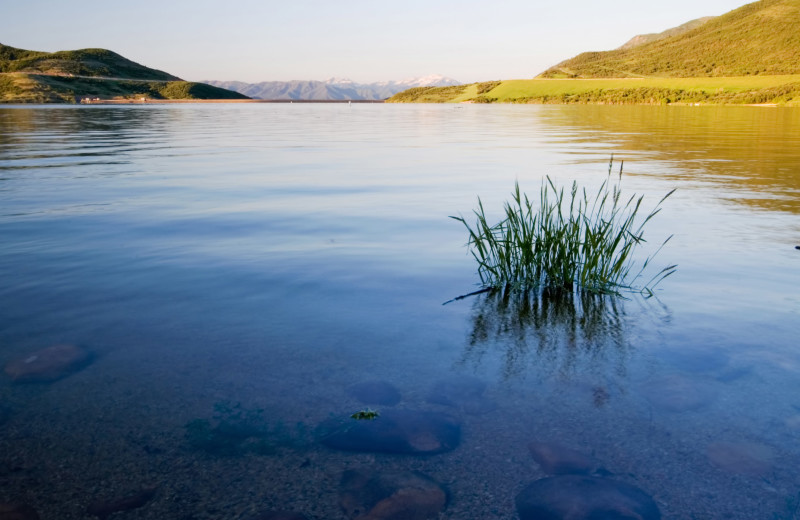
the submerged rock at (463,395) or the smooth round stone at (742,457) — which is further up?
the submerged rock at (463,395)

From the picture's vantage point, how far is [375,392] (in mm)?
4680

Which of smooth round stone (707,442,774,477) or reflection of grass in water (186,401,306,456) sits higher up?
reflection of grass in water (186,401,306,456)

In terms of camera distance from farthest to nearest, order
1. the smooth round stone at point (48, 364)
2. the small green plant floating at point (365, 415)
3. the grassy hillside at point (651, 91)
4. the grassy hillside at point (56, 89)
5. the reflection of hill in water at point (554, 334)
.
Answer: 1. the grassy hillside at point (56, 89)
2. the grassy hillside at point (651, 91)
3. the reflection of hill in water at point (554, 334)
4. the smooth round stone at point (48, 364)
5. the small green plant floating at point (365, 415)

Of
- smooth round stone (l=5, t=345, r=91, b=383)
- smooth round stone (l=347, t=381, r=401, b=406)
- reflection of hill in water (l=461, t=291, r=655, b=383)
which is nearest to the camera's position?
smooth round stone (l=347, t=381, r=401, b=406)

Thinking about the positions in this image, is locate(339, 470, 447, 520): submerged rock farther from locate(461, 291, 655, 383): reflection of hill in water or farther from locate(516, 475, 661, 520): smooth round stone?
locate(461, 291, 655, 383): reflection of hill in water

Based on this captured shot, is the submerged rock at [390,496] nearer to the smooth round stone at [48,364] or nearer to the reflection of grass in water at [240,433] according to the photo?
the reflection of grass in water at [240,433]

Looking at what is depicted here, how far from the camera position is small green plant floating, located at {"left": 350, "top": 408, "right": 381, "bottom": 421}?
14.0ft

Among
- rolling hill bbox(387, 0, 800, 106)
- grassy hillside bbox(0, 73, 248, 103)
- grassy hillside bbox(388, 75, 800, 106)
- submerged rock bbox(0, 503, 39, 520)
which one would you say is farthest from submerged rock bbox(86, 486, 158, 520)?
grassy hillside bbox(0, 73, 248, 103)

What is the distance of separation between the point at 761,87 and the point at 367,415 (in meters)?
126

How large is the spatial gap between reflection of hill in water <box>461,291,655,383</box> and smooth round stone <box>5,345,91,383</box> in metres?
3.29

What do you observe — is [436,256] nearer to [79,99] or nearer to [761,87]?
[761,87]

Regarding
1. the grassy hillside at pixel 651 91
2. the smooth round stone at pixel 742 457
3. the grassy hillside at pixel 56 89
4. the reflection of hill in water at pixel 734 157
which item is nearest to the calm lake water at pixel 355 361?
the smooth round stone at pixel 742 457

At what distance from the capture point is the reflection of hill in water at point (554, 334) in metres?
5.14

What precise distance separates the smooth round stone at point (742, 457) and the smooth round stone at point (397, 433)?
162 cm
